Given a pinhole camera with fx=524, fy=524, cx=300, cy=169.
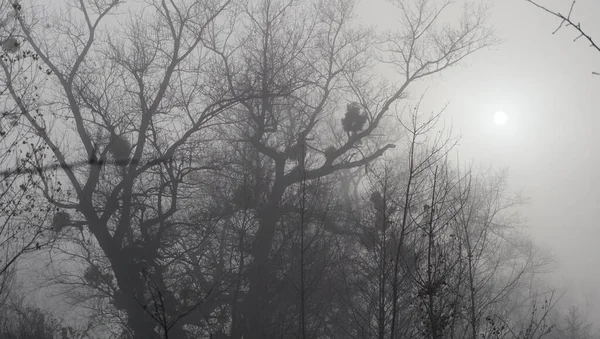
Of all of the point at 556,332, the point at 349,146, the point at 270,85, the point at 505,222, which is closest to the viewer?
the point at 270,85

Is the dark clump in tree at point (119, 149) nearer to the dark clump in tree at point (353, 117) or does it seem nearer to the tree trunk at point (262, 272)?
the tree trunk at point (262, 272)

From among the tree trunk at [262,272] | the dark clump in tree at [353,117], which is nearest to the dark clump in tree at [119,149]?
the tree trunk at [262,272]

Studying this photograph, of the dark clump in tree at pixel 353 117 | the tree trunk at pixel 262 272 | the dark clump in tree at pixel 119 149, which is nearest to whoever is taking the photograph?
the tree trunk at pixel 262 272

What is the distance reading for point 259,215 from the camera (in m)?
13.5

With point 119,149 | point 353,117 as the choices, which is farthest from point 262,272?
point 353,117

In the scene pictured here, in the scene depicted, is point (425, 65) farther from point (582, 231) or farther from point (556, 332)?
point (582, 231)

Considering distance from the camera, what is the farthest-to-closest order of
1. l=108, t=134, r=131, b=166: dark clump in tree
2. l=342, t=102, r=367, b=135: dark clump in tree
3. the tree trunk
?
1. l=342, t=102, r=367, b=135: dark clump in tree
2. l=108, t=134, r=131, b=166: dark clump in tree
3. the tree trunk

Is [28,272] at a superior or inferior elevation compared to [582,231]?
inferior

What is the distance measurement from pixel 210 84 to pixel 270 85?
1.78m

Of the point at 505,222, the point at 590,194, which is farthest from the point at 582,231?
the point at 505,222

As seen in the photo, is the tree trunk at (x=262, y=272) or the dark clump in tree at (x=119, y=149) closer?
the tree trunk at (x=262, y=272)

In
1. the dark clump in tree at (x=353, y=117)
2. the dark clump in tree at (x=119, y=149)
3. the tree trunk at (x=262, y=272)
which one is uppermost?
the dark clump in tree at (x=353, y=117)

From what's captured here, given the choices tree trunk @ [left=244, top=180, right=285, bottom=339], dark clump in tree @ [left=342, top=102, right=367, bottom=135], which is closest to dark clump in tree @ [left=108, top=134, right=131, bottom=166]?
tree trunk @ [left=244, top=180, right=285, bottom=339]

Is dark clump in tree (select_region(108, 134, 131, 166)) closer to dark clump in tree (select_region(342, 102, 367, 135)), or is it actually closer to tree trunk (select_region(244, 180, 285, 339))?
tree trunk (select_region(244, 180, 285, 339))
